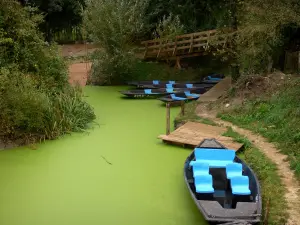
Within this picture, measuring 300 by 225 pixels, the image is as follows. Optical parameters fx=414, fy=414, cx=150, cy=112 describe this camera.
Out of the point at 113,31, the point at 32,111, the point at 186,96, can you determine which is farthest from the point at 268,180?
the point at 113,31

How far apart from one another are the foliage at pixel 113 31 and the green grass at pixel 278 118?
→ 234 inches

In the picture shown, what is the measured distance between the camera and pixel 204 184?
6.54 meters

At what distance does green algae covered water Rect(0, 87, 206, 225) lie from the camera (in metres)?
6.43

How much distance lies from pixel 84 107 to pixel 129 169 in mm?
3653

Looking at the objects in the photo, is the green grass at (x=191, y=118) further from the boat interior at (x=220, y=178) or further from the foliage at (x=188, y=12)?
the foliage at (x=188, y=12)

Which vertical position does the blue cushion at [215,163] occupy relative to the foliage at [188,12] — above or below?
below

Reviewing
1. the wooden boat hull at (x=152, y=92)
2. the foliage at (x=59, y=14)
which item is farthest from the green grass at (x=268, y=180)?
the foliage at (x=59, y=14)

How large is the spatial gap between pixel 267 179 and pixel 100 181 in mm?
2994

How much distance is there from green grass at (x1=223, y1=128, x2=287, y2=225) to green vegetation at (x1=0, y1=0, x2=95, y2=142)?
13.8 ft

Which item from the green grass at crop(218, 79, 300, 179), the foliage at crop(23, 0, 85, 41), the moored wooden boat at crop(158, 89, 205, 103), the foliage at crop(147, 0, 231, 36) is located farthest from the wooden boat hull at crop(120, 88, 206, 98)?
the foliage at crop(23, 0, 85, 41)

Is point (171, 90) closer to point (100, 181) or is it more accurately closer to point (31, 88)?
point (31, 88)

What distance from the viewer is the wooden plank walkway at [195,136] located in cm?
912

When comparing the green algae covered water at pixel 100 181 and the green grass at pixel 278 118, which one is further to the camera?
the green grass at pixel 278 118

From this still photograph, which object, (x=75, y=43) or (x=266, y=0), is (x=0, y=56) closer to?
(x=266, y=0)
